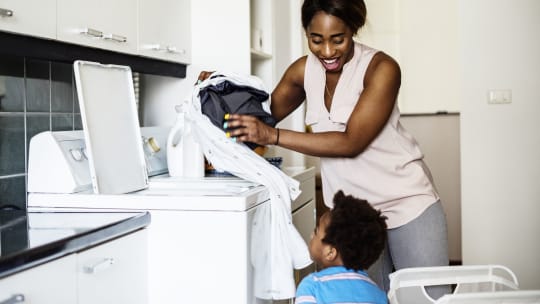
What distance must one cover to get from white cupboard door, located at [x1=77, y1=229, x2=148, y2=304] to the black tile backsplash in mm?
486

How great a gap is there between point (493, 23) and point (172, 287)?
2646mm

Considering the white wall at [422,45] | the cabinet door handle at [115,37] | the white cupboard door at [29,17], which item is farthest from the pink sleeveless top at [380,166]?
the white wall at [422,45]

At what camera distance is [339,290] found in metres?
1.51

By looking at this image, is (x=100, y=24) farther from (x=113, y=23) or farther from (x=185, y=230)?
(x=185, y=230)

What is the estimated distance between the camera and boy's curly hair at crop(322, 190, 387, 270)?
1561 millimetres

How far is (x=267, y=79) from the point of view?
2982 mm

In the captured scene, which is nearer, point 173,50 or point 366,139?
point 366,139

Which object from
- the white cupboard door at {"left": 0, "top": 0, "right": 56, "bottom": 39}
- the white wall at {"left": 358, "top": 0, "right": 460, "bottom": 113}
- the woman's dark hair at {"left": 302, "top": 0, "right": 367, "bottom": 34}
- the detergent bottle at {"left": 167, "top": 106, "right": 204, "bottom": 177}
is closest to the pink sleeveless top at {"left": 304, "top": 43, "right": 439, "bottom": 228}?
the woman's dark hair at {"left": 302, "top": 0, "right": 367, "bottom": 34}

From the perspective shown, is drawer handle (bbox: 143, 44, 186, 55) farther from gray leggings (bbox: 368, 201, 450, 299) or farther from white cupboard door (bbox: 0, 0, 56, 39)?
gray leggings (bbox: 368, 201, 450, 299)

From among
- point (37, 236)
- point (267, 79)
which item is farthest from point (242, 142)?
point (267, 79)

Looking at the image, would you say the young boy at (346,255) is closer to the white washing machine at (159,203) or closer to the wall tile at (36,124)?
the white washing machine at (159,203)

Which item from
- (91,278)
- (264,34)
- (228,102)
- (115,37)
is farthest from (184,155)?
(264,34)

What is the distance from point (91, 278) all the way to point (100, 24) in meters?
0.84

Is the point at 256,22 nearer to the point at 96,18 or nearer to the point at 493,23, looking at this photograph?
the point at 96,18
